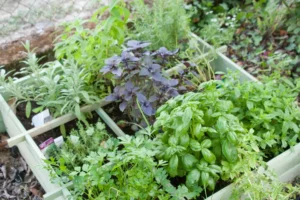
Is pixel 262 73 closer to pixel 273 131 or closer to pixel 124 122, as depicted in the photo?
pixel 273 131

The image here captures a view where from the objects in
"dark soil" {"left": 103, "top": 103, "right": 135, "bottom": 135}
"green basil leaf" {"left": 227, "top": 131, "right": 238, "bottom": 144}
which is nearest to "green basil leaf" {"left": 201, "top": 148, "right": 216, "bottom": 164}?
"green basil leaf" {"left": 227, "top": 131, "right": 238, "bottom": 144}

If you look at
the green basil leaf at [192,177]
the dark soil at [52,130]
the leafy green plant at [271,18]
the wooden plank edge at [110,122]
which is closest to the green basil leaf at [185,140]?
the green basil leaf at [192,177]

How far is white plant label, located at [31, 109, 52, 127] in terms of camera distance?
110 inches

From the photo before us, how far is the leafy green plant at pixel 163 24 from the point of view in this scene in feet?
10.0

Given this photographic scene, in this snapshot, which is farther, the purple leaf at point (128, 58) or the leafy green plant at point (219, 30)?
the leafy green plant at point (219, 30)

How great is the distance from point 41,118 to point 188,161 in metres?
1.03

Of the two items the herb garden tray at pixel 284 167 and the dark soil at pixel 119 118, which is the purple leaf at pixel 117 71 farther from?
the herb garden tray at pixel 284 167

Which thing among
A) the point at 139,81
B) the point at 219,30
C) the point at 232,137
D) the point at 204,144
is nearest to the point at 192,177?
the point at 204,144

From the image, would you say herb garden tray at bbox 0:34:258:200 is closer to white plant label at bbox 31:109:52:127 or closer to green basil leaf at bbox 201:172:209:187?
white plant label at bbox 31:109:52:127

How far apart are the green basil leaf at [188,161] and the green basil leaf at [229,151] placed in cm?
15

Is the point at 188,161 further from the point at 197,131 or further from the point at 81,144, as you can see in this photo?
the point at 81,144

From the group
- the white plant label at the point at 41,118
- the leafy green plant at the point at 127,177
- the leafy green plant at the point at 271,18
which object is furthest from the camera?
the leafy green plant at the point at 271,18

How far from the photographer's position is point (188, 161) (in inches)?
87.7

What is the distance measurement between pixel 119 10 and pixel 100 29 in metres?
0.18
